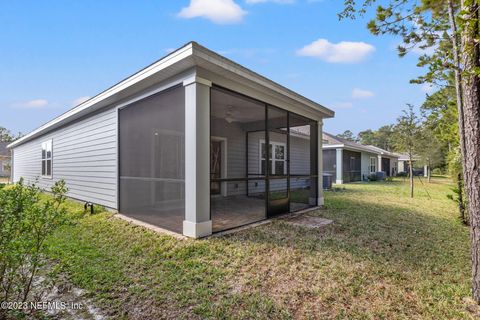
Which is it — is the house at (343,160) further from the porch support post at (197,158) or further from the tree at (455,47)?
the tree at (455,47)

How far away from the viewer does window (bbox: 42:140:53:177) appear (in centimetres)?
980

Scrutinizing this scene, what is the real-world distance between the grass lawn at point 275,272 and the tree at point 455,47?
0.71m

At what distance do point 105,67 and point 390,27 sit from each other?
1053 centimetres

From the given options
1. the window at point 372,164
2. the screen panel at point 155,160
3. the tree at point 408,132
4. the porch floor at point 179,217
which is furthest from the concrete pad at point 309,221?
the window at point 372,164

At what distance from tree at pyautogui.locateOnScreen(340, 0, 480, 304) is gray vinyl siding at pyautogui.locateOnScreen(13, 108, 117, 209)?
585 centimetres

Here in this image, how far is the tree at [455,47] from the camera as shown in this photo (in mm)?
2117

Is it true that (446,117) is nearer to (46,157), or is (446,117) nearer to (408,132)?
(408,132)

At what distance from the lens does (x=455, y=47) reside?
85.4 inches

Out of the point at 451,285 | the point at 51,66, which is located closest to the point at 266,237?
the point at 451,285

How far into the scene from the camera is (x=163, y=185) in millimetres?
4523

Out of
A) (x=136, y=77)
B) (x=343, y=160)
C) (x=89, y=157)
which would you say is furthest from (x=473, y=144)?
(x=343, y=160)

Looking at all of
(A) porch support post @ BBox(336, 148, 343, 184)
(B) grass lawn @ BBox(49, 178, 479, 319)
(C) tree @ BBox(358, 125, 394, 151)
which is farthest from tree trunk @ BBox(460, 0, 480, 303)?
(C) tree @ BBox(358, 125, 394, 151)

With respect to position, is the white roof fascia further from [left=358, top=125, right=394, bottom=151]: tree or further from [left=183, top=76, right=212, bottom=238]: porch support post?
[left=358, top=125, right=394, bottom=151]: tree

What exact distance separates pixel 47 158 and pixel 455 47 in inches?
507
